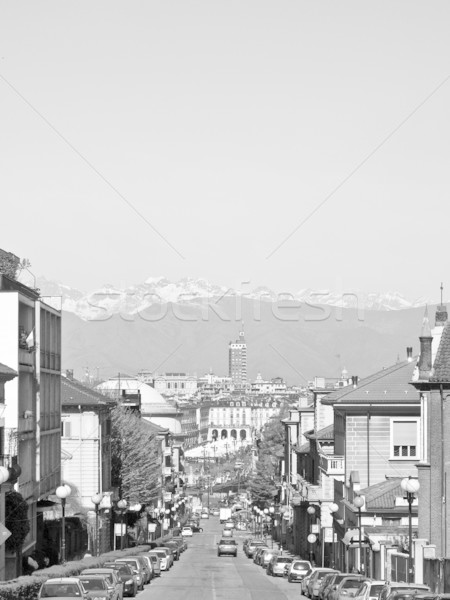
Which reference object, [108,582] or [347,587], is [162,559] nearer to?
[347,587]

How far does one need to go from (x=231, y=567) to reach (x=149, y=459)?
29333mm

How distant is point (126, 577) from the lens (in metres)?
63.5

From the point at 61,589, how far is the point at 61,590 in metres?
0.07

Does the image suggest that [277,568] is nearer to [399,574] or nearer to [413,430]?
[413,430]

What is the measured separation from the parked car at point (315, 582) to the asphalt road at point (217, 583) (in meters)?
0.92

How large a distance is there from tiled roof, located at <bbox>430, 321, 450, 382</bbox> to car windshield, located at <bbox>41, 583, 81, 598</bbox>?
1933cm

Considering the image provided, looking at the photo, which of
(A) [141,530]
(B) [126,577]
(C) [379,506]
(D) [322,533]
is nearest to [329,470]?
(D) [322,533]

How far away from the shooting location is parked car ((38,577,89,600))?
146 ft

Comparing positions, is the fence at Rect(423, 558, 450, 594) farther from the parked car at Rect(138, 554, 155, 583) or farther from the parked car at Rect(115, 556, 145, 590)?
the parked car at Rect(138, 554, 155, 583)

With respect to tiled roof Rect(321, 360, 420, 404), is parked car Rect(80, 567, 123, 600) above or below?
below

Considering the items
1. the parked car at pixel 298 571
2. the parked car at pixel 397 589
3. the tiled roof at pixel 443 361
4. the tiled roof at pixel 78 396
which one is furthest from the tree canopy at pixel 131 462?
the parked car at pixel 397 589

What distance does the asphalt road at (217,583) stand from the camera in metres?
63.4

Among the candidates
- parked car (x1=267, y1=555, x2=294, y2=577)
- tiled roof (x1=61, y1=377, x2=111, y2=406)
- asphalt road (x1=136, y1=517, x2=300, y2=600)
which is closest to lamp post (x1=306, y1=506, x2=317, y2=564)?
asphalt road (x1=136, y1=517, x2=300, y2=600)

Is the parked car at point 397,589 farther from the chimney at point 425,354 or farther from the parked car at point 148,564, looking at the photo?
the parked car at point 148,564
